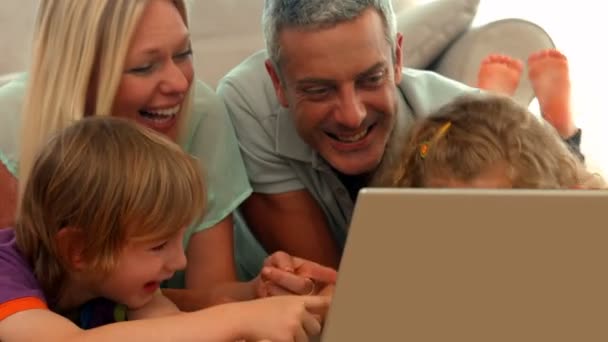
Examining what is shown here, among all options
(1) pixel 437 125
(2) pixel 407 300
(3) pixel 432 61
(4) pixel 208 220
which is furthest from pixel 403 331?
(3) pixel 432 61

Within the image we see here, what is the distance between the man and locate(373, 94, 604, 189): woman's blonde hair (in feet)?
0.28

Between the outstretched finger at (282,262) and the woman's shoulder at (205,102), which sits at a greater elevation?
the woman's shoulder at (205,102)

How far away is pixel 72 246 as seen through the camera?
3.52 feet

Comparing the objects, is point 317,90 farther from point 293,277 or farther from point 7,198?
point 7,198

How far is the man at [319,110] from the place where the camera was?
4.28 ft

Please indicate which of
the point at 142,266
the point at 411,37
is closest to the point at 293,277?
the point at 142,266

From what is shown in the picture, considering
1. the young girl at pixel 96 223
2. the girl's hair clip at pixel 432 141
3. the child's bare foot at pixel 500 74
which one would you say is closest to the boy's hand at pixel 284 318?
the young girl at pixel 96 223

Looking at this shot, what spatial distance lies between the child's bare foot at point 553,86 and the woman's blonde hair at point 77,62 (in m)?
0.80

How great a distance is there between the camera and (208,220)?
141cm

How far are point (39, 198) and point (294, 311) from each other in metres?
0.38

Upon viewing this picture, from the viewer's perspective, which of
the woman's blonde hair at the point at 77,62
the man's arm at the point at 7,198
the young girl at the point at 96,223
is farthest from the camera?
the man's arm at the point at 7,198

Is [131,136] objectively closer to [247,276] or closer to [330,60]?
[330,60]

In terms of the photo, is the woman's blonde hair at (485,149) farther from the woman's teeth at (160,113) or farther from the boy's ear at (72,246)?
→ the boy's ear at (72,246)

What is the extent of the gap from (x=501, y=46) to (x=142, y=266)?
107 centimetres
